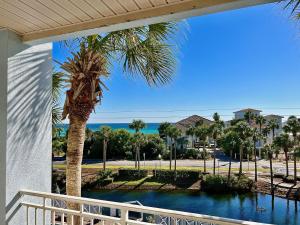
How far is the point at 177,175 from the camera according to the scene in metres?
31.0

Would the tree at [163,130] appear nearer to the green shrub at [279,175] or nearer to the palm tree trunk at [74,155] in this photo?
the green shrub at [279,175]

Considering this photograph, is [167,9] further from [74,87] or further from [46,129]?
[74,87]

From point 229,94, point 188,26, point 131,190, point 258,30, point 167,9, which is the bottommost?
point 131,190

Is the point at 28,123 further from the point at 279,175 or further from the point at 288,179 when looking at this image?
the point at 279,175

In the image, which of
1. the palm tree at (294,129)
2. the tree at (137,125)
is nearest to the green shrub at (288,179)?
the palm tree at (294,129)

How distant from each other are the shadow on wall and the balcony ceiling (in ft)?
1.11

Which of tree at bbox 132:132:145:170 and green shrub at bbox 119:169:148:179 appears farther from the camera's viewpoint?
tree at bbox 132:132:145:170

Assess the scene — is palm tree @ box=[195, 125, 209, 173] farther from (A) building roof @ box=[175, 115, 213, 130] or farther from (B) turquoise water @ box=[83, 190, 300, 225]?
(B) turquoise water @ box=[83, 190, 300, 225]

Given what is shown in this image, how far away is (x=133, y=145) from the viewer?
38562mm

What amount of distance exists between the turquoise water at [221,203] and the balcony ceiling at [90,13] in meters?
22.9

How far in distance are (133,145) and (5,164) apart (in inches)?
1438

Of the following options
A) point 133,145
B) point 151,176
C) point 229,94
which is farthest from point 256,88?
point 151,176

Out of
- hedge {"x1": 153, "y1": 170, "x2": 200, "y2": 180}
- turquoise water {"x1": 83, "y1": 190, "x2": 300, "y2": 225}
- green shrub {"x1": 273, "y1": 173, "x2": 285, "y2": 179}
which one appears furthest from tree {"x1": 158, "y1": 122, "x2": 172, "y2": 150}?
green shrub {"x1": 273, "y1": 173, "x2": 285, "y2": 179}

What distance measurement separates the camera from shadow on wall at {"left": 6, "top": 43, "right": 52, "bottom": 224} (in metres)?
2.30
